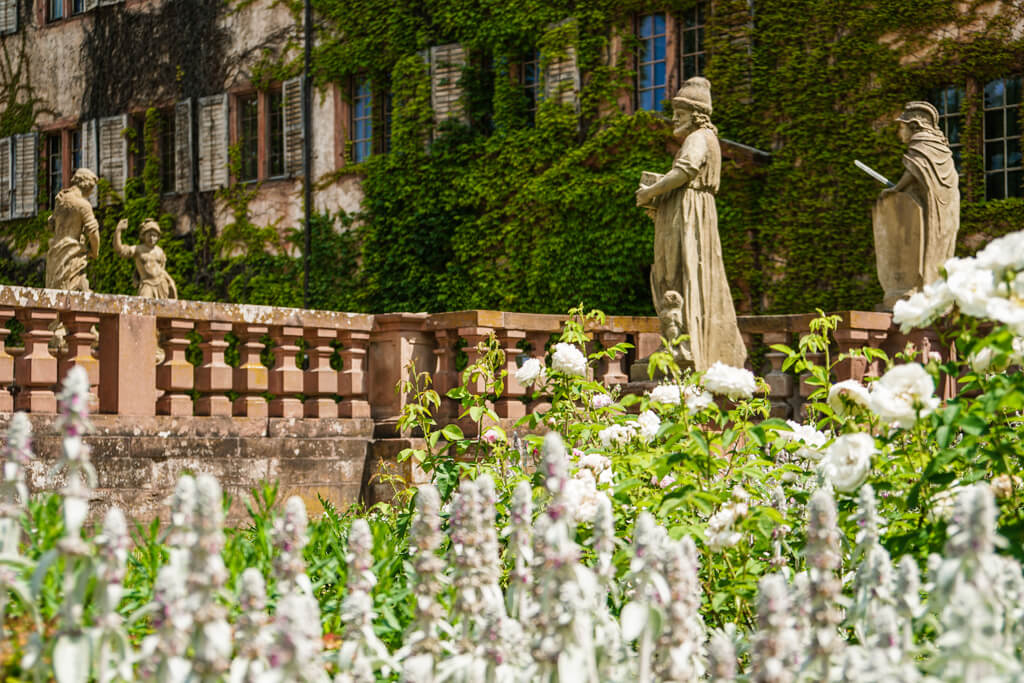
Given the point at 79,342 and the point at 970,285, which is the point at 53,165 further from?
Result: the point at 970,285

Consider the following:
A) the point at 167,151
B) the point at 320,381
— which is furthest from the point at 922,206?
the point at 167,151

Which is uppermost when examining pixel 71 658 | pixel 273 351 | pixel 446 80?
pixel 446 80

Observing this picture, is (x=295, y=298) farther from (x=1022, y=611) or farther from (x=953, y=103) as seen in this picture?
(x=1022, y=611)

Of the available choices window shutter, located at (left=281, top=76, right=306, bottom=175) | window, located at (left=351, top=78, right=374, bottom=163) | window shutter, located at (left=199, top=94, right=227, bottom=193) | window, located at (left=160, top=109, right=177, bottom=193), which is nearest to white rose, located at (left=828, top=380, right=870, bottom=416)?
window, located at (left=351, top=78, right=374, bottom=163)

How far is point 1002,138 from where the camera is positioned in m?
14.5

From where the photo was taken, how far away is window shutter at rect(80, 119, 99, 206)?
22.5m

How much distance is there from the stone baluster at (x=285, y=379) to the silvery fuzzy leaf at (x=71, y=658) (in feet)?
21.3

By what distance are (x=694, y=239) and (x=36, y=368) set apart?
4608 mm

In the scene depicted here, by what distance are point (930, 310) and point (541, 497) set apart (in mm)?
1527

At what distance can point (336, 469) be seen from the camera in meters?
8.84

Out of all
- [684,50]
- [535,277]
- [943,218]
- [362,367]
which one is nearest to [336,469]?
[362,367]

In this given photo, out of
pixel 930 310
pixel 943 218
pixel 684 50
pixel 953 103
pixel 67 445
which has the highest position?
pixel 684 50

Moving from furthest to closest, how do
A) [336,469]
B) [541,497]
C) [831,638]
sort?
1. [336,469]
2. [541,497]
3. [831,638]

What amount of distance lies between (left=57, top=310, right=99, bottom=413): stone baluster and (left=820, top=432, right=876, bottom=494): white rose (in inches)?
216
